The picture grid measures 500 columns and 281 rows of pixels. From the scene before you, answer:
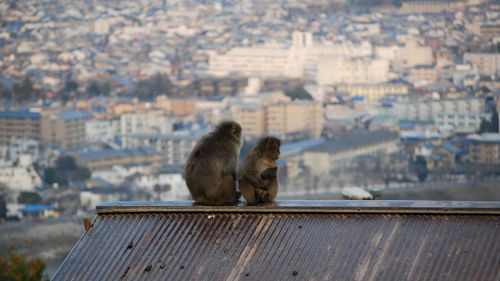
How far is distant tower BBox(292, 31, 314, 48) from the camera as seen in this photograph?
2186 inches

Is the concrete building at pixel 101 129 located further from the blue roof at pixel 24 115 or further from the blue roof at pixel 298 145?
the blue roof at pixel 298 145

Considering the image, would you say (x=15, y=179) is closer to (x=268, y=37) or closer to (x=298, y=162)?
(x=298, y=162)

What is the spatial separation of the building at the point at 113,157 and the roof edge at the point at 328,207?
39.4m

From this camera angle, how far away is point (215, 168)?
416 cm

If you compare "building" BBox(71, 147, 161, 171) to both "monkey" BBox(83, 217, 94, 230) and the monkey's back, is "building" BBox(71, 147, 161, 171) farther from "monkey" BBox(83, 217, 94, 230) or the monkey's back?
"monkey" BBox(83, 217, 94, 230)

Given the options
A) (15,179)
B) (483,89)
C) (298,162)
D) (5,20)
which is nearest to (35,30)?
(5,20)

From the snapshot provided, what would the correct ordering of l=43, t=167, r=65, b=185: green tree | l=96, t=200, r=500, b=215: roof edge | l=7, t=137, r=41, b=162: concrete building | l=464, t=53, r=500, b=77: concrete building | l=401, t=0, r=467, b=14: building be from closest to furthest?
l=96, t=200, r=500, b=215: roof edge, l=43, t=167, r=65, b=185: green tree, l=7, t=137, r=41, b=162: concrete building, l=464, t=53, r=500, b=77: concrete building, l=401, t=0, r=467, b=14: building

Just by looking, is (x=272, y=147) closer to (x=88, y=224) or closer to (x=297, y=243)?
(x=297, y=243)

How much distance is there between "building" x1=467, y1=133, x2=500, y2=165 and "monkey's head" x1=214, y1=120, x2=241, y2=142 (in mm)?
41604

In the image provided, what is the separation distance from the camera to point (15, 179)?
1620 inches

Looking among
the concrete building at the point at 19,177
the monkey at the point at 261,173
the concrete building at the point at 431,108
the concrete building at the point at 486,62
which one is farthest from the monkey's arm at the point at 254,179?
the concrete building at the point at 486,62

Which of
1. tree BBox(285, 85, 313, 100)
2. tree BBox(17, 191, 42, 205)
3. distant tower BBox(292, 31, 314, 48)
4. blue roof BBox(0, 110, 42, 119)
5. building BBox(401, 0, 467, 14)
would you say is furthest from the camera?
building BBox(401, 0, 467, 14)

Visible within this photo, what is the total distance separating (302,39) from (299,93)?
4.61m

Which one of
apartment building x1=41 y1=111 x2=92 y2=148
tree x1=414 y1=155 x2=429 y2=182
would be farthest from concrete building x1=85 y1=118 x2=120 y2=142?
tree x1=414 y1=155 x2=429 y2=182
